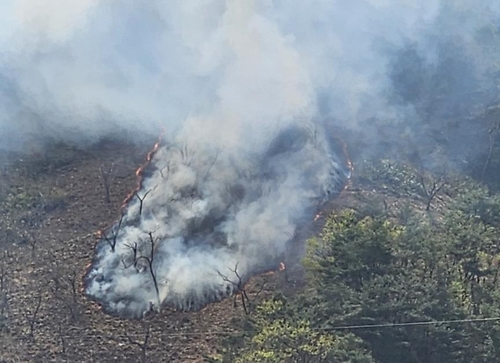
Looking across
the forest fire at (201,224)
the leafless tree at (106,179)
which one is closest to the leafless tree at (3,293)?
the forest fire at (201,224)

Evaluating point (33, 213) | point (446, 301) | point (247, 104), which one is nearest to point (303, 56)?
point (247, 104)

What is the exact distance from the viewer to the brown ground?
78.0ft

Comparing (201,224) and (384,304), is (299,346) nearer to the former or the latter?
(384,304)

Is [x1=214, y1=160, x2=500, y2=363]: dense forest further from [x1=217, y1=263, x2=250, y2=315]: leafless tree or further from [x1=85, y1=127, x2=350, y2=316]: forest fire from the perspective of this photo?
[x1=85, y1=127, x2=350, y2=316]: forest fire

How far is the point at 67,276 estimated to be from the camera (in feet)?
86.7

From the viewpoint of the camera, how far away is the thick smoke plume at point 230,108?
27.2m

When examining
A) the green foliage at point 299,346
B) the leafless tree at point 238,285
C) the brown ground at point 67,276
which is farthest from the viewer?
the leafless tree at point 238,285

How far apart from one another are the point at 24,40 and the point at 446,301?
2403 centimetres

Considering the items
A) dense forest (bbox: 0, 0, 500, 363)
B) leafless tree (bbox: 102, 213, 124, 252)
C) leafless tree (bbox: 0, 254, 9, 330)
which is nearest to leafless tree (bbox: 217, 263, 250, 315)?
dense forest (bbox: 0, 0, 500, 363)

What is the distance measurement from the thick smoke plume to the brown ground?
2.87ft

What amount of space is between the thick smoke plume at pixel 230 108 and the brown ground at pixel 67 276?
0.88m

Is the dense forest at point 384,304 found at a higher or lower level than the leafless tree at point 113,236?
lower

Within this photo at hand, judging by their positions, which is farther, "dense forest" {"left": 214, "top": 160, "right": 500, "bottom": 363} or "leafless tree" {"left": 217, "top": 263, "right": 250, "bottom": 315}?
"leafless tree" {"left": 217, "top": 263, "right": 250, "bottom": 315}

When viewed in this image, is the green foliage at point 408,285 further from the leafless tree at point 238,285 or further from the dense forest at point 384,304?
the leafless tree at point 238,285
